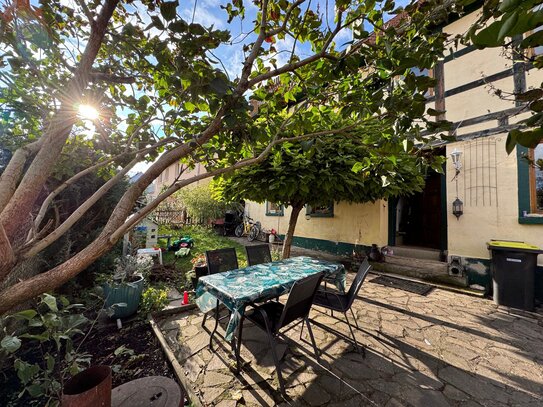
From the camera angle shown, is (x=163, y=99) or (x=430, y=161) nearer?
(x=430, y=161)

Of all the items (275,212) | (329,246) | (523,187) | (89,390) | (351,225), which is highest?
(523,187)

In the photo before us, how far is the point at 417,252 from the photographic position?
6.54 m

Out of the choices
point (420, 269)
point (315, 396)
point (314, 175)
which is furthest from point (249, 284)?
point (420, 269)

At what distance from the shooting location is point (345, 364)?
2.66 meters

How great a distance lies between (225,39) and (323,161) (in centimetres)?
315

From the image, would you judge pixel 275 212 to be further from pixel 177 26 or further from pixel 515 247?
pixel 177 26

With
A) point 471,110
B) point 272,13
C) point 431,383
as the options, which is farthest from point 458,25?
point 431,383

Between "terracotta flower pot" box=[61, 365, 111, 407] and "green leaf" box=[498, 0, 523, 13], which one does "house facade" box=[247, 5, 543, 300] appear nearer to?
"green leaf" box=[498, 0, 523, 13]

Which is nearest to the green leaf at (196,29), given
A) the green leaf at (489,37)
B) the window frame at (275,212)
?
the green leaf at (489,37)

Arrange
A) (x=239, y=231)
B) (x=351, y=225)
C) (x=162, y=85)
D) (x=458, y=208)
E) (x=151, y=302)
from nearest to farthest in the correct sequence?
1. (x=162, y=85)
2. (x=151, y=302)
3. (x=458, y=208)
4. (x=351, y=225)
5. (x=239, y=231)

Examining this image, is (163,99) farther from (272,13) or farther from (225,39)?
(272,13)

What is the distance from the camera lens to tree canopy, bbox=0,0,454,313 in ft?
3.81

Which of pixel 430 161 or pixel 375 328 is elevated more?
pixel 430 161

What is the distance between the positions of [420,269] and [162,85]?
6.81 m
